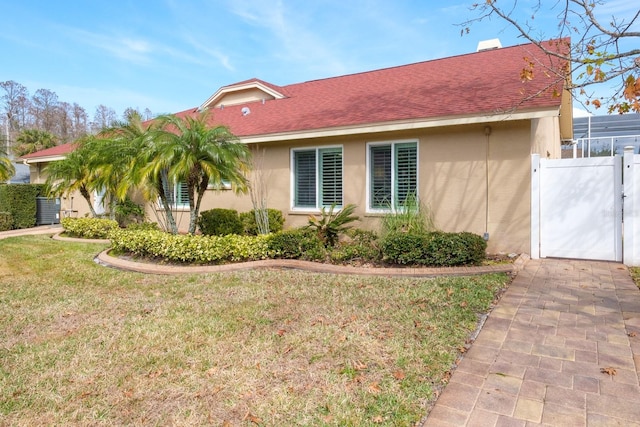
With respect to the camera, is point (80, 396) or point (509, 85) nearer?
point (80, 396)

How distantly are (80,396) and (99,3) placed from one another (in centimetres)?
1270

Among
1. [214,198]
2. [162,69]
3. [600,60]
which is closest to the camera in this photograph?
[600,60]

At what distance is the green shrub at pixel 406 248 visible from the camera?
7.31 meters

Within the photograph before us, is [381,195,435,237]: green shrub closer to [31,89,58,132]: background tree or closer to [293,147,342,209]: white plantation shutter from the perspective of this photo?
[293,147,342,209]: white plantation shutter

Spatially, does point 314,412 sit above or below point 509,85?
below

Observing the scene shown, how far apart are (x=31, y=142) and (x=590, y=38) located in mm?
30199

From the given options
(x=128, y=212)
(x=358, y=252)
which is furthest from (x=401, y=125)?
(x=128, y=212)

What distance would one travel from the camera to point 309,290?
20.0ft

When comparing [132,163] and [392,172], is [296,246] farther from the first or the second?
[132,163]

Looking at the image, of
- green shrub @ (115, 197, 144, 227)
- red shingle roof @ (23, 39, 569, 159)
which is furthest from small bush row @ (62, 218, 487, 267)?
green shrub @ (115, 197, 144, 227)

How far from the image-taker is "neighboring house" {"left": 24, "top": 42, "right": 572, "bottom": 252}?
26.5 feet

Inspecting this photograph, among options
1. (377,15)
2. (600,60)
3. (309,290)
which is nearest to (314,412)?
(309,290)

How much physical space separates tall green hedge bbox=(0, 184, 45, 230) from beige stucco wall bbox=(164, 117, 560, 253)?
13.9m

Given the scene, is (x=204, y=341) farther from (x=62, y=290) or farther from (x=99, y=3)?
(x=99, y=3)
